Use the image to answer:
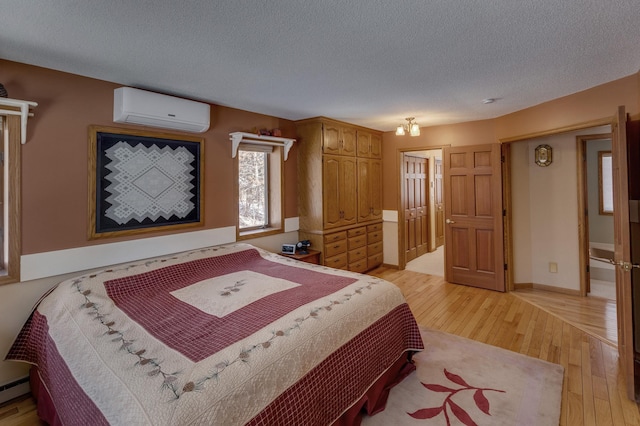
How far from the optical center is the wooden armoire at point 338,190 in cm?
395

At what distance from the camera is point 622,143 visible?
2.01m

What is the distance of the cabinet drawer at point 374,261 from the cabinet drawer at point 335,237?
2.59ft

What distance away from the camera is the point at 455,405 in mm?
1972

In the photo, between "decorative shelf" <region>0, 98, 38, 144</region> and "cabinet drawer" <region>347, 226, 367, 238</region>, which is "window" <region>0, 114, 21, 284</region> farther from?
"cabinet drawer" <region>347, 226, 367, 238</region>

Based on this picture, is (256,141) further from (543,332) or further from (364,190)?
(543,332)

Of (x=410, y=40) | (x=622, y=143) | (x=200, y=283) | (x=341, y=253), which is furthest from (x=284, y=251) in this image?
(x=622, y=143)

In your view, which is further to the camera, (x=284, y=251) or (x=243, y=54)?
(x=284, y=251)

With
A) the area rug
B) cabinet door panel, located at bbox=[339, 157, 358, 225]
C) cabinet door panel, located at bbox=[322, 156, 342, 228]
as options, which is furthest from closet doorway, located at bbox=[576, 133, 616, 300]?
cabinet door panel, located at bbox=[322, 156, 342, 228]

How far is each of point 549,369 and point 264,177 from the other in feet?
10.9

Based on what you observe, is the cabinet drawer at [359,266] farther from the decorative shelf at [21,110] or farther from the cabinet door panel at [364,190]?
the decorative shelf at [21,110]

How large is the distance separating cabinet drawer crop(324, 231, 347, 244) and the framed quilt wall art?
61.5 inches

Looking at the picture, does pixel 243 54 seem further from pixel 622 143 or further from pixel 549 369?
pixel 549 369

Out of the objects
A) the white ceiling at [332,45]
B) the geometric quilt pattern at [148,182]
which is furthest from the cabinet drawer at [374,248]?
the geometric quilt pattern at [148,182]

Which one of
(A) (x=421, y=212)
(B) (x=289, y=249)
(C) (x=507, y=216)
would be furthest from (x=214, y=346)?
(A) (x=421, y=212)
